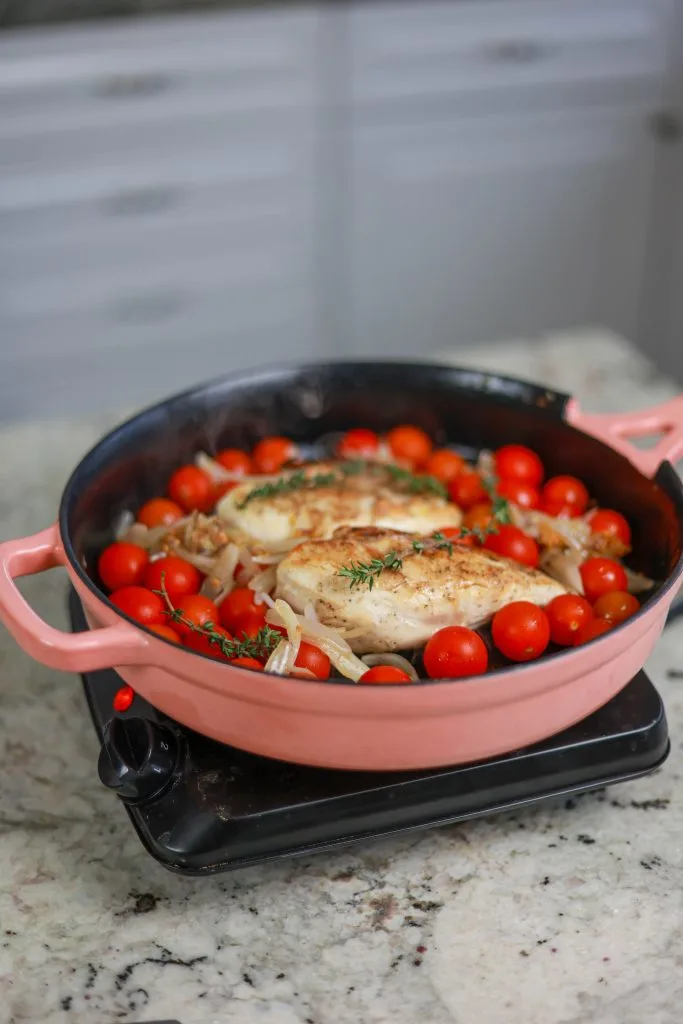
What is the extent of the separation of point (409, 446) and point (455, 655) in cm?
49

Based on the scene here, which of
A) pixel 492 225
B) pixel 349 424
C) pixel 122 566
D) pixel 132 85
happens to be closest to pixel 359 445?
pixel 349 424

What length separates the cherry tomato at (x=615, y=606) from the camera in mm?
1197

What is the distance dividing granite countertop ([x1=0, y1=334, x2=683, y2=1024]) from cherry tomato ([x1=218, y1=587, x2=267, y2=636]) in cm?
20

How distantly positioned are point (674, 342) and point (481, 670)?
9.82 feet

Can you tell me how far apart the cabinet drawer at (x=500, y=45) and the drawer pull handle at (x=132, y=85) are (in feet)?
1.81

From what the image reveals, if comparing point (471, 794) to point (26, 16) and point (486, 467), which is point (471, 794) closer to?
point (486, 467)

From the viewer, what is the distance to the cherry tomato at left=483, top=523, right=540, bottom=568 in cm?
130

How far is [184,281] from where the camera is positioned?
3.33 m

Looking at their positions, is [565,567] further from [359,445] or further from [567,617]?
[359,445]

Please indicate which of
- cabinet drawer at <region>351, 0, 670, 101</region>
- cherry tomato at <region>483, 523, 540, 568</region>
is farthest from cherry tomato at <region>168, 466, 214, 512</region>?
cabinet drawer at <region>351, 0, 670, 101</region>

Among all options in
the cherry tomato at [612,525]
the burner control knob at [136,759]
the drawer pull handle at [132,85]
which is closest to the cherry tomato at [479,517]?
the cherry tomato at [612,525]

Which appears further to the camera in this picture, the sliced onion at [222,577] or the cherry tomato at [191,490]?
the cherry tomato at [191,490]

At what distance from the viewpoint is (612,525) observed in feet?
4.35

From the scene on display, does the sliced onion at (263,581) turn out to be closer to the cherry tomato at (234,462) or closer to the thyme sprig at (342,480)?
the thyme sprig at (342,480)
